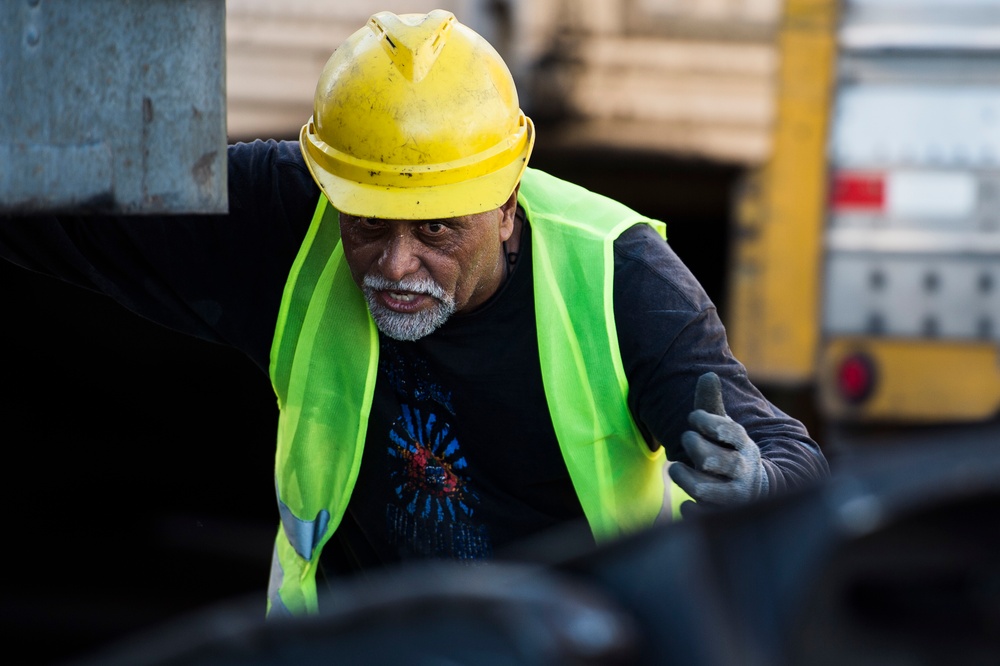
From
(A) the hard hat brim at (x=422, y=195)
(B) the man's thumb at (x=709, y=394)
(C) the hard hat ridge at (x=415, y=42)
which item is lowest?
(B) the man's thumb at (x=709, y=394)

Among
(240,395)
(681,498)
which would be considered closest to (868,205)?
(681,498)

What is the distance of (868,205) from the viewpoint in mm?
4332

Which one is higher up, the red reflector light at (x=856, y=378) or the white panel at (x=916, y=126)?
the white panel at (x=916, y=126)

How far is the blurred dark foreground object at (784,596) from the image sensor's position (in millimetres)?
1196

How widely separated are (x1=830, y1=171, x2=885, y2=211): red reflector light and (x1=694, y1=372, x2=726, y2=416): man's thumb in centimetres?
211

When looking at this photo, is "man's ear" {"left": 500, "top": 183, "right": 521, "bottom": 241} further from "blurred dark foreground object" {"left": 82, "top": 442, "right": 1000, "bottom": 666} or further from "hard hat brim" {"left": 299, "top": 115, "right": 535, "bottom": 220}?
"blurred dark foreground object" {"left": 82, "top": 442, "right": 1000, "bottom": 666}

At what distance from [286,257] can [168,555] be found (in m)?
3.30

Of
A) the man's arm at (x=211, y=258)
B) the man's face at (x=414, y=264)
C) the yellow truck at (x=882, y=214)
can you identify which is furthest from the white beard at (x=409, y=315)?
the yellow truck at (x=882, y=214)

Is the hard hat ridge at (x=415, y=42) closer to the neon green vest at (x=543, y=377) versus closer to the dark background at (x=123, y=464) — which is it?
the neon green vest at (x=543, y=377)

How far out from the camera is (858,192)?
4.33m

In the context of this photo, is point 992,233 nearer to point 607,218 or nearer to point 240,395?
point 607,218

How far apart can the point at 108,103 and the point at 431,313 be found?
820mm

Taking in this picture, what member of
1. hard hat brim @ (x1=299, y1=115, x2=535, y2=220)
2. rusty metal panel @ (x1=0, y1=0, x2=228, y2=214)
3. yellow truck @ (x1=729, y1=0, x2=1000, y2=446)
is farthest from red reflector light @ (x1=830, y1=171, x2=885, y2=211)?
rusty metal panel @ (x1=0, y1=0, x2=228, y2=214)

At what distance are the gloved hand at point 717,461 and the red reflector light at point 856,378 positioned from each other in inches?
83.3
